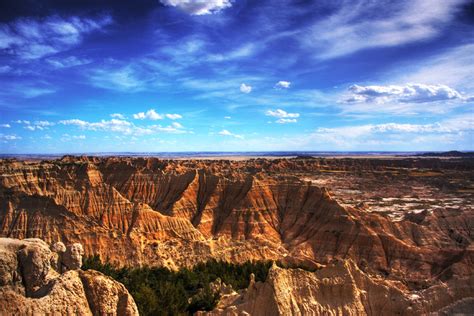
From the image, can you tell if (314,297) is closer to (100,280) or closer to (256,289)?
(256,289)

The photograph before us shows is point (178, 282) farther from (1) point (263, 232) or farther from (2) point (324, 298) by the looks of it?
(1) point (263, 232)

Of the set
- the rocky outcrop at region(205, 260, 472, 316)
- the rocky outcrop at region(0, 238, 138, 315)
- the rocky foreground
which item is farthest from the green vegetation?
the rocky outcrop at region(0, 238, 138, 315)

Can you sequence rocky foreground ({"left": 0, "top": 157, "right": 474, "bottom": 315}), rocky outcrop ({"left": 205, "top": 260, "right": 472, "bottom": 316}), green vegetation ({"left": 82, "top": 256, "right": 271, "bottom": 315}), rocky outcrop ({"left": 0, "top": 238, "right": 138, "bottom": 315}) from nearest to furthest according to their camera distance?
rocky outcrop ({"left": 0, "top": 238, "right": 138, "bottom": 315}) < rocky outcrop ({"left": 205, "top": 260, "right": 472, "bottom": 316}) < rocky foreground ({"left": 0, "top": 157, "right": 474, "bottom": 315}) < green vegetation ({"left": 82, "top": 256, "right": 271, "bottom": 315})

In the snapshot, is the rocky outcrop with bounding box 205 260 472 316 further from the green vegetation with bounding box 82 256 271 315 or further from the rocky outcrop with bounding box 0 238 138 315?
the rocky outcrop with bounding box 0 238 138 315

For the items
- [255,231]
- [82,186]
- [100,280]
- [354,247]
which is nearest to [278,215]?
[255,231]

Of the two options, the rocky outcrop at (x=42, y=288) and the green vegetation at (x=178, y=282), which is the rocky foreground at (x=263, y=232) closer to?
the green vegetation at (x=178, y=282)

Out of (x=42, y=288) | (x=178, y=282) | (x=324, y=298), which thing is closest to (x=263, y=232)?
(x=178, y=282)
